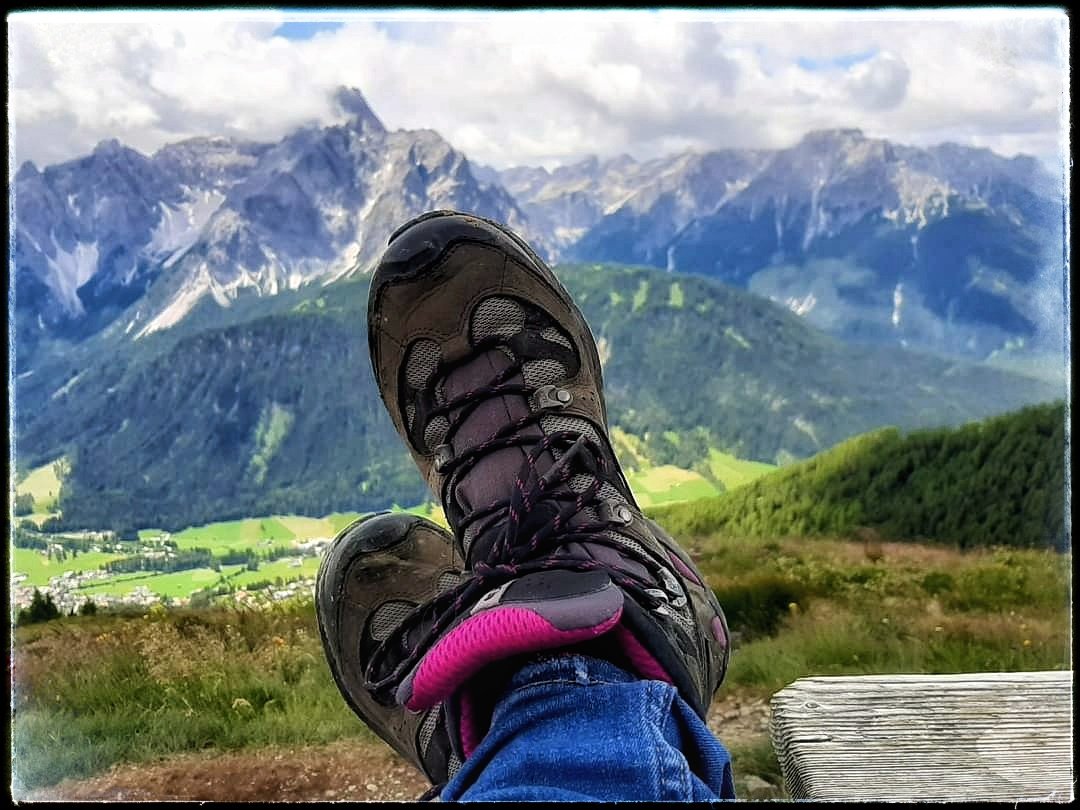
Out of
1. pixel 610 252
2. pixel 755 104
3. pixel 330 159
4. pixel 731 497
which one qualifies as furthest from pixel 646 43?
pixel 731 497

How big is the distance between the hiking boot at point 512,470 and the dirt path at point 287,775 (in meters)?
0.14

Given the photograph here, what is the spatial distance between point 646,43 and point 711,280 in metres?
0.47

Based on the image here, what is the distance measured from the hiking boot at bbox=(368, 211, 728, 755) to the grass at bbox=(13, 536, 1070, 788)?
0.64ft

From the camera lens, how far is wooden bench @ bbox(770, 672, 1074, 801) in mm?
868

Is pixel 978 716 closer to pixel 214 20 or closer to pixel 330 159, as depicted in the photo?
pixel 330 159

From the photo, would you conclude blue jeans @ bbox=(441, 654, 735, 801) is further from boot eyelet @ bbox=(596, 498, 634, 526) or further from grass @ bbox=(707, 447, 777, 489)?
grass @ bbox=(707, 447, 777, 489)

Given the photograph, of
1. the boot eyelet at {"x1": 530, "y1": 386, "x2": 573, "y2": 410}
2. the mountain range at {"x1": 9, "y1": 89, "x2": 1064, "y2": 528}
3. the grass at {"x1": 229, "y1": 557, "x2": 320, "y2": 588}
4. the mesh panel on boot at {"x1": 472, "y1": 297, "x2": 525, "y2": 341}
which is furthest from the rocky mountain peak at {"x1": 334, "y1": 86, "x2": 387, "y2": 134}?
the grass at {"x1": 229, "y1": 557, "x2": 320, "y2": 588}

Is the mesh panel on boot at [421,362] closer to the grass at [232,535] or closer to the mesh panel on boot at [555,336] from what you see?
the mesh panel on boot at [555,336]

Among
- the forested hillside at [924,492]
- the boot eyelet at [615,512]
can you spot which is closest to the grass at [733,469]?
the forested hillside at [924,492]

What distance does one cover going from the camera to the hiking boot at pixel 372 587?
3.47 feet

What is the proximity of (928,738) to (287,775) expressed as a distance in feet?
2.38

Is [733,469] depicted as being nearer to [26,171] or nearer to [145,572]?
[145,572]

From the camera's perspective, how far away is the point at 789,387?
1521mm

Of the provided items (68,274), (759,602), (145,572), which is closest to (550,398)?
(759,602)
